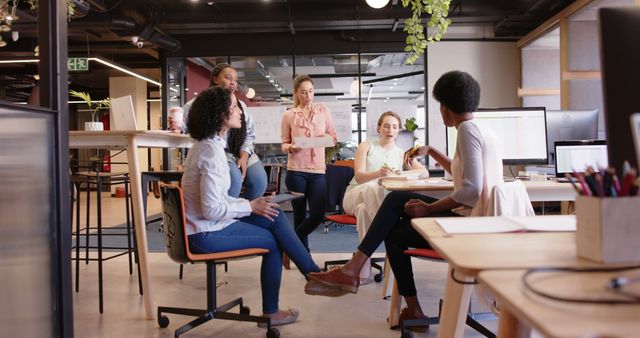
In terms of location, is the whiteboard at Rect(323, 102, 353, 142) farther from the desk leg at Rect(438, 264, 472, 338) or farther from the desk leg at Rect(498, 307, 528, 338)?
the desk leg at Rect(498, 307, 528, 338)

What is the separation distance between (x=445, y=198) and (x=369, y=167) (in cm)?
154

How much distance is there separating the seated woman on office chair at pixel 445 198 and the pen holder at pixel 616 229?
1.40 m

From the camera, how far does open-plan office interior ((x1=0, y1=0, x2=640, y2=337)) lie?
1.32m

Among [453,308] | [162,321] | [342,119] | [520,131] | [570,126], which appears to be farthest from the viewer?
[342,119]

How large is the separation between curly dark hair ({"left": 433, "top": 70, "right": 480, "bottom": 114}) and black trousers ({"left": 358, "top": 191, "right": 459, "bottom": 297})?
488 millimetres

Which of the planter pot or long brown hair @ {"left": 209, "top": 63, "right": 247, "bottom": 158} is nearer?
the planter pot

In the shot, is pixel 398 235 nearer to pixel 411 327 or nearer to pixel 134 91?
pixel 411 327

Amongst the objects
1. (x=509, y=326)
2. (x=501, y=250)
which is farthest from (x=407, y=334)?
(x=501, y=250)

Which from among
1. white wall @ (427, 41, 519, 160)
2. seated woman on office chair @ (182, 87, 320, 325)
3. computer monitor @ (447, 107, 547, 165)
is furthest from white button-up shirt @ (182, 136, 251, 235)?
white wall @ (427, 41, 519, 160)

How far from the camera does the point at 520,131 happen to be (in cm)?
327

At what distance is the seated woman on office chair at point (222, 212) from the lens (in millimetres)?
2676

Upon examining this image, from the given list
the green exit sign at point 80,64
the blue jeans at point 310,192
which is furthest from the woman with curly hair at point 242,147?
the green exit sign at point 80,64

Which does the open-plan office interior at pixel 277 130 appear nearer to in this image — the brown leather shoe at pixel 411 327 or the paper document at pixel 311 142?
the brown leather shoe at pixel 411 327

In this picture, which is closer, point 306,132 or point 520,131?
point 520,131
